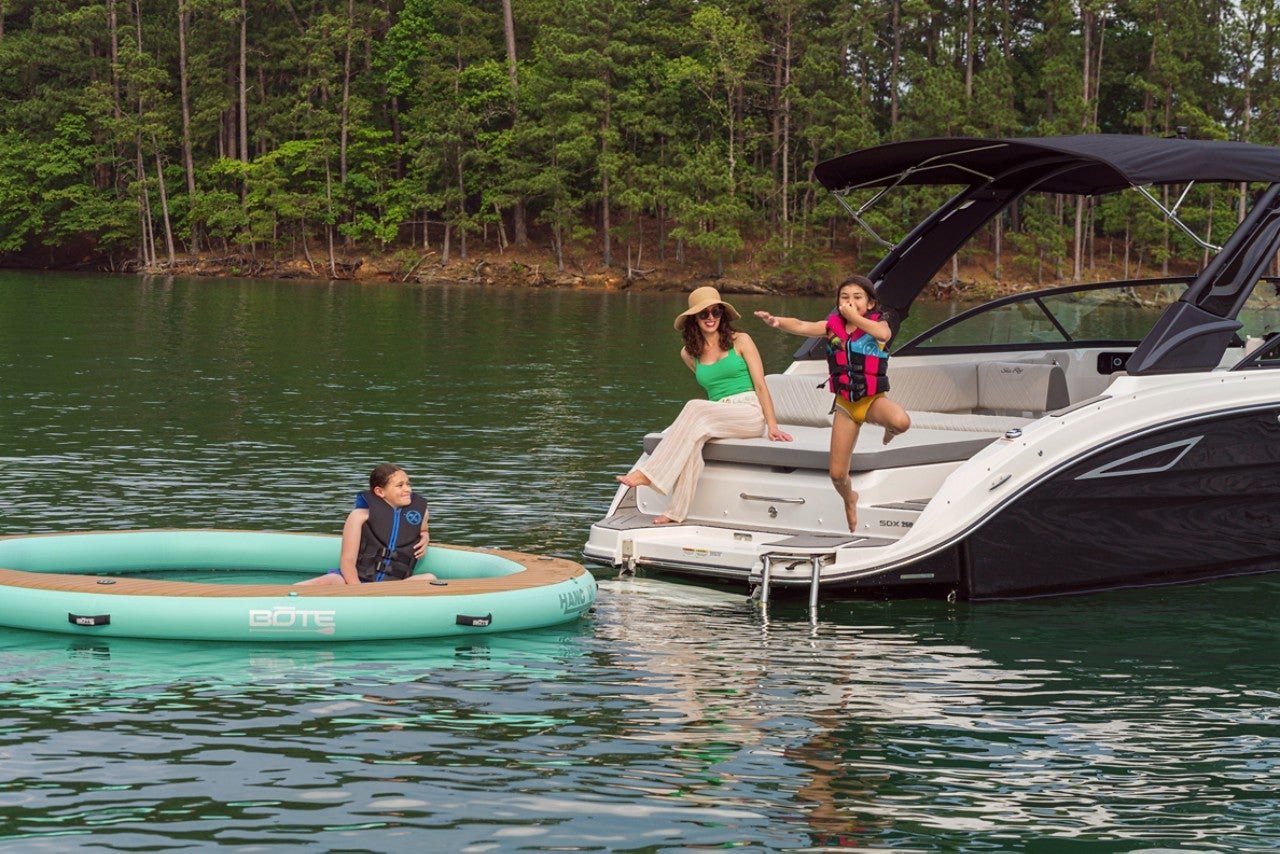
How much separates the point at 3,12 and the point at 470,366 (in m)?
57.4

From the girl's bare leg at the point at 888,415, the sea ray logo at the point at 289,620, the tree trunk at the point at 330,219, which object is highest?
the tree trunk at the point at 330,219

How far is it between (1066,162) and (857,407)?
3.04 metres

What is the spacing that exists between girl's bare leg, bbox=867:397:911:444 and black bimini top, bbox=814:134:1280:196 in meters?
1.72

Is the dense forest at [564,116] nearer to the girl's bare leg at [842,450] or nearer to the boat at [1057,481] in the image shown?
the boat at [1057,481]

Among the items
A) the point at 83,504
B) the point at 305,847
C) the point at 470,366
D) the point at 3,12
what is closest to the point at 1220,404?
the point at 305,847

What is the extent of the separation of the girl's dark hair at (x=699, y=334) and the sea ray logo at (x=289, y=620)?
10.6 ft

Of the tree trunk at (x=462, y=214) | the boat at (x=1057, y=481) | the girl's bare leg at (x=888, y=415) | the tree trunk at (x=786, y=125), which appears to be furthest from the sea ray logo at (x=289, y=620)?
the tree trunk at (x=462, y=214)

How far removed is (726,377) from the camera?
34.4 ft

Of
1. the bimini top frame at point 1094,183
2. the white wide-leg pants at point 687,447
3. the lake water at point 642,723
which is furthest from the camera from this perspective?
the white wide-leg pants at point 687,447

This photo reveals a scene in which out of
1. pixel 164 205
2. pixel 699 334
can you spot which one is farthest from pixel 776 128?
pixel 699 334

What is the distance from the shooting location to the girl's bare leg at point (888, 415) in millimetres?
9625

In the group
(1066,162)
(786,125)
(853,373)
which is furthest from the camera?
(786,125)

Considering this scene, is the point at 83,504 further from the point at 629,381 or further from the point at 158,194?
the point at 158,194

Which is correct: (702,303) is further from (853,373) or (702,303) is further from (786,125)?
(786,125)
